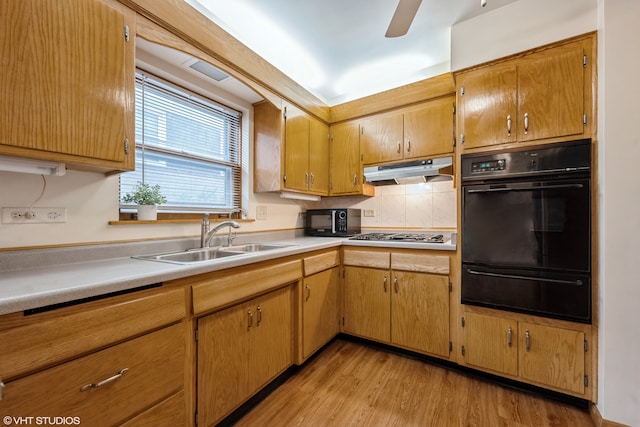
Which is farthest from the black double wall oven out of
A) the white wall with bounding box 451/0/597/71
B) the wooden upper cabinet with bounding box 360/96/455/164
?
the white wall with bounding box 451/0/597/71

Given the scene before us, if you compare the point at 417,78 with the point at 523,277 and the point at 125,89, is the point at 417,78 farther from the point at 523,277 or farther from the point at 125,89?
the point at 125,89

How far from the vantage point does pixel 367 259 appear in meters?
2.29

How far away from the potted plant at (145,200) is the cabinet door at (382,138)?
5.99 ft

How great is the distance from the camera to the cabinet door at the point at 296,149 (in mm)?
2371

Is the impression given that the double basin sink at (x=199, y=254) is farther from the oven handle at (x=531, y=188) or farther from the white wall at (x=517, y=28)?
the white wall at (x=517, y=28)

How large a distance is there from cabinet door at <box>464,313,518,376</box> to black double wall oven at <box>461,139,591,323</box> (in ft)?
0.40

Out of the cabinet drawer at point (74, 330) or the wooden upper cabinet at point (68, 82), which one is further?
the wooden upper cabinet at point (68, 82)

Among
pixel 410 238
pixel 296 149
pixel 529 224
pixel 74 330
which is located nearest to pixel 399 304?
pixel 410 238

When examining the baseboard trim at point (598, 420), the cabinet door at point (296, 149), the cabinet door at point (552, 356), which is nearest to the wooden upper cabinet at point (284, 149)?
the cabinet door at point (296, 149)

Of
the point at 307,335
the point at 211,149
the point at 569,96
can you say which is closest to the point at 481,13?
the point at 569,96

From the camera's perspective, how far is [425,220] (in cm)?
261

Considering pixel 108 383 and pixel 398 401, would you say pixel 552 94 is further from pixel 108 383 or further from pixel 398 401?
pixel 108 383

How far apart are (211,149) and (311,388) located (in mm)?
1926

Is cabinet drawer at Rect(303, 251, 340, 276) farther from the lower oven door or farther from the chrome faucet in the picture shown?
the lower oven door
